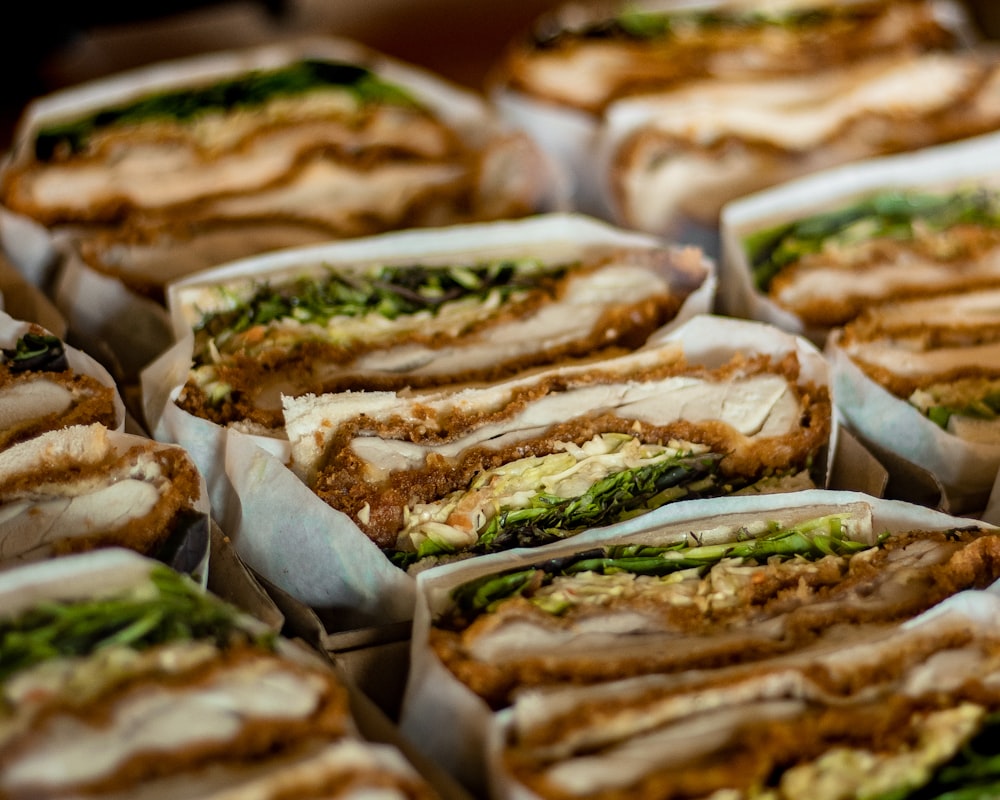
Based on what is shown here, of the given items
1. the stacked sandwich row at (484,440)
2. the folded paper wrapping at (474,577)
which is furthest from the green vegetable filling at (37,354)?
the folded paper wrapping at (474,577)

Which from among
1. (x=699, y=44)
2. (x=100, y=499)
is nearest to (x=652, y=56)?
(x=699, y=44)

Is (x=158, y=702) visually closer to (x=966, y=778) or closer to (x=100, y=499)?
(x=100, y=499)

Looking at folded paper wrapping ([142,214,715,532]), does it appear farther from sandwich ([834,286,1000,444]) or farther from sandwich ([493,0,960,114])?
sandwich ([493,0,960,114])

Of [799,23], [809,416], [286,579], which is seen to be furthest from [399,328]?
[799,23]

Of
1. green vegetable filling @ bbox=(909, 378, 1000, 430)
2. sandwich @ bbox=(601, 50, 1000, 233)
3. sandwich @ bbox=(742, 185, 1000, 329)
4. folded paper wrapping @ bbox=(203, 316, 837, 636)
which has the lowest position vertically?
folded paper wrapping @ bbox=(203, 316, 837, 636)

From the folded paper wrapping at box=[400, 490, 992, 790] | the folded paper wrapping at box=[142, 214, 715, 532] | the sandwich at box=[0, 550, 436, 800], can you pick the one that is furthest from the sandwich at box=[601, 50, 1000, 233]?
the sandwich at box=[0, 550, 436, 800]
